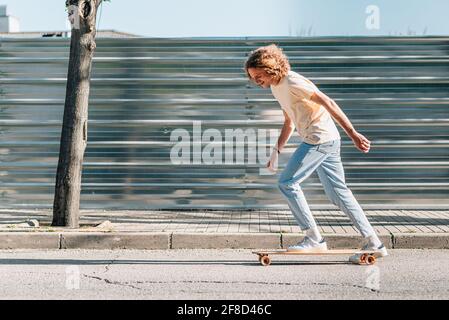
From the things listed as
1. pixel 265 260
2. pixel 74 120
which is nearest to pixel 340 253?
pixel 265 260

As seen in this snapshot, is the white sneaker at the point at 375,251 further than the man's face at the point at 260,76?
Yes

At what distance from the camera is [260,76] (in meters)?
7.62

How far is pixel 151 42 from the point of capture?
41.4ft

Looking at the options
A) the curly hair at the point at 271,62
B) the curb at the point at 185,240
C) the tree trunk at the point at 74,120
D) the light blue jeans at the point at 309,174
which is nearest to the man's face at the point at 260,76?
the curly hair at the point at 271,62

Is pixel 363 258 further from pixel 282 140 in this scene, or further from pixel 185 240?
pixel 185 240

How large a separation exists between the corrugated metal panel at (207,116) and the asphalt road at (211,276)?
11.3 feet

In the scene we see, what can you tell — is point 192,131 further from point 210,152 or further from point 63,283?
point 63,283

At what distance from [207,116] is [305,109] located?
505 cm

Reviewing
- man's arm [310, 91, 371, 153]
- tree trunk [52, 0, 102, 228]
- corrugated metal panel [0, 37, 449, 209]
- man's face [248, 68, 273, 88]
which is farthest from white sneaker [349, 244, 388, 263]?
corrugated metal panel [0, 37, 449, 209]

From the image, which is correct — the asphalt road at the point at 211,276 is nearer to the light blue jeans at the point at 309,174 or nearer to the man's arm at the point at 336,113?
the light blue jeans at the point at 309,174

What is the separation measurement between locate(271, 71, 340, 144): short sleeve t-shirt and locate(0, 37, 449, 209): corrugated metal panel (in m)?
4.77

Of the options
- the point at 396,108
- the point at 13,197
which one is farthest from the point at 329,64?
the point at 13,197

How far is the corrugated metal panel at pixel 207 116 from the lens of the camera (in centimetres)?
1248
